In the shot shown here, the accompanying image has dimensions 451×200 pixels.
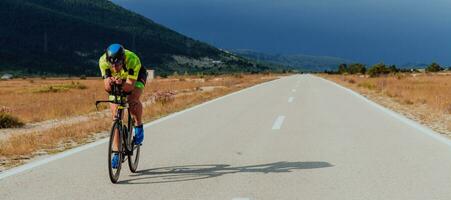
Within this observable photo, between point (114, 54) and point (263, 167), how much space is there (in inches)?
100

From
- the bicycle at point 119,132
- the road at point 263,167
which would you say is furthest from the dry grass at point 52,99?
the bicycle at point 119,132

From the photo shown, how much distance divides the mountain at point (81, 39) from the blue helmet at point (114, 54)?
86.8m

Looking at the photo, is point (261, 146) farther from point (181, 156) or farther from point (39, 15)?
point (39, 15)

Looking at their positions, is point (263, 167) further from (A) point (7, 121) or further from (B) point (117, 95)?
(A) point (7, 121)

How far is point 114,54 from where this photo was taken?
19.2 feet

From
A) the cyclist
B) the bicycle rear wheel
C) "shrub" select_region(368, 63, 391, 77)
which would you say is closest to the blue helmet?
the cyclist

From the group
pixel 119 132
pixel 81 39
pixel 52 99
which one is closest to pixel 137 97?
pixel 119 132

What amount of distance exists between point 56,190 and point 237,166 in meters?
2.47

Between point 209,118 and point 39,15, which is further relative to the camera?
point 39,15

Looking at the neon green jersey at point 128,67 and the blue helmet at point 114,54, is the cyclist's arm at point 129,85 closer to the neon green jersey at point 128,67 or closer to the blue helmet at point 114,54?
the neon green jersey at point 128,67

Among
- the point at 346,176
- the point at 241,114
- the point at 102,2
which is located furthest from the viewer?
the point at 102,2

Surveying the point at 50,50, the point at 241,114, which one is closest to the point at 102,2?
the point at 50,50

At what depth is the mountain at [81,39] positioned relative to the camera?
95.1 m

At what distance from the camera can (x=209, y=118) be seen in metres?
13.7
